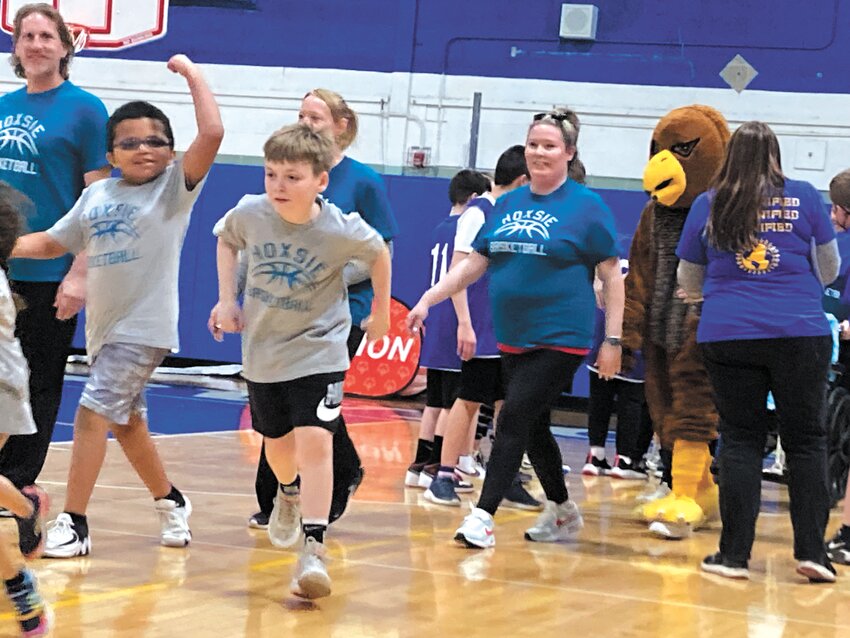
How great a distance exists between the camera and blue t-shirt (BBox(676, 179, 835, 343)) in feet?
15.5

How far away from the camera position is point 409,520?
5680mm

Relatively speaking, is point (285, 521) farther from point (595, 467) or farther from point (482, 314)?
point (595, 467)

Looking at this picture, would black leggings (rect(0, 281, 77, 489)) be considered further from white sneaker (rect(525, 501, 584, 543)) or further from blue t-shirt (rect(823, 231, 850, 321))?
blue t-shirt (rect(823, 231, 850, 321))

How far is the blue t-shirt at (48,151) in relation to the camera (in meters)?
4.77

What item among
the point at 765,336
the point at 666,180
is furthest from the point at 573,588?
the point at 666,180

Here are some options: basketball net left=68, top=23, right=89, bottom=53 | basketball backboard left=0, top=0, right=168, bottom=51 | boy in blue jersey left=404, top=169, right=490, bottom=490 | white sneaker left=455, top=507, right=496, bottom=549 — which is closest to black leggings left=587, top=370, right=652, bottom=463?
boy in blue jersey left=404, top=169, right=490, bottom=490

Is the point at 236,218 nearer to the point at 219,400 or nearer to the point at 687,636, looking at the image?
the point at 687,636

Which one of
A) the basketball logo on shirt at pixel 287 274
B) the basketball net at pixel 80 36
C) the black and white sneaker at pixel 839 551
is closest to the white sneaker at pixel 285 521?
the basketball logo on shirt at pixel 287 274

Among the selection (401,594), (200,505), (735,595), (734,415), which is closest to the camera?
(401,594)

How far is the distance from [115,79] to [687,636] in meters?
10.7

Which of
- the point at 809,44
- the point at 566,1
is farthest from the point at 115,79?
the point at 809,44

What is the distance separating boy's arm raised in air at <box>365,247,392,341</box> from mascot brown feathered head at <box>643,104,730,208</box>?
193 cm

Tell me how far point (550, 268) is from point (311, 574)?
164 centimetres

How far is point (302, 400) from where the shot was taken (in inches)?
165
